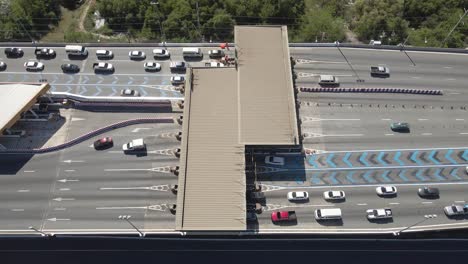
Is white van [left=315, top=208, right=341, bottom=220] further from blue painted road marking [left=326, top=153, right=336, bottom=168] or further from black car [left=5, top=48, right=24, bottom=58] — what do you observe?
black car [left=5, top=48, right=24, bottom=58]

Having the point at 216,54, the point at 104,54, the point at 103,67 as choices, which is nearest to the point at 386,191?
the point at 216,54

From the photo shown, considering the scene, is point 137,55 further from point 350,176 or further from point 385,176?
point 385,176

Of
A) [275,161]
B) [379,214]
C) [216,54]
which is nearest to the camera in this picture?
[379,214]

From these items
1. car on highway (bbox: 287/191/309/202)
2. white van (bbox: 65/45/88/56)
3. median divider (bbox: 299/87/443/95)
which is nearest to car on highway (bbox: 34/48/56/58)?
white van (bbox: 65/45/88/56)

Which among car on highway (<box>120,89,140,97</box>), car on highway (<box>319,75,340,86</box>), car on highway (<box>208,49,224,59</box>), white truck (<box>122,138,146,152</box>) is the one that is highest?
car on highway (<box>208,49,224,59</box>)

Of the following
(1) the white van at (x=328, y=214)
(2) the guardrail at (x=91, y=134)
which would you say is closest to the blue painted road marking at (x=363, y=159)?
(1) the white van at (x=328, y=214)

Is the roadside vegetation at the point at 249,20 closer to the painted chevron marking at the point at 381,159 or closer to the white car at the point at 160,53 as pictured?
the white car at the point at 160,53
